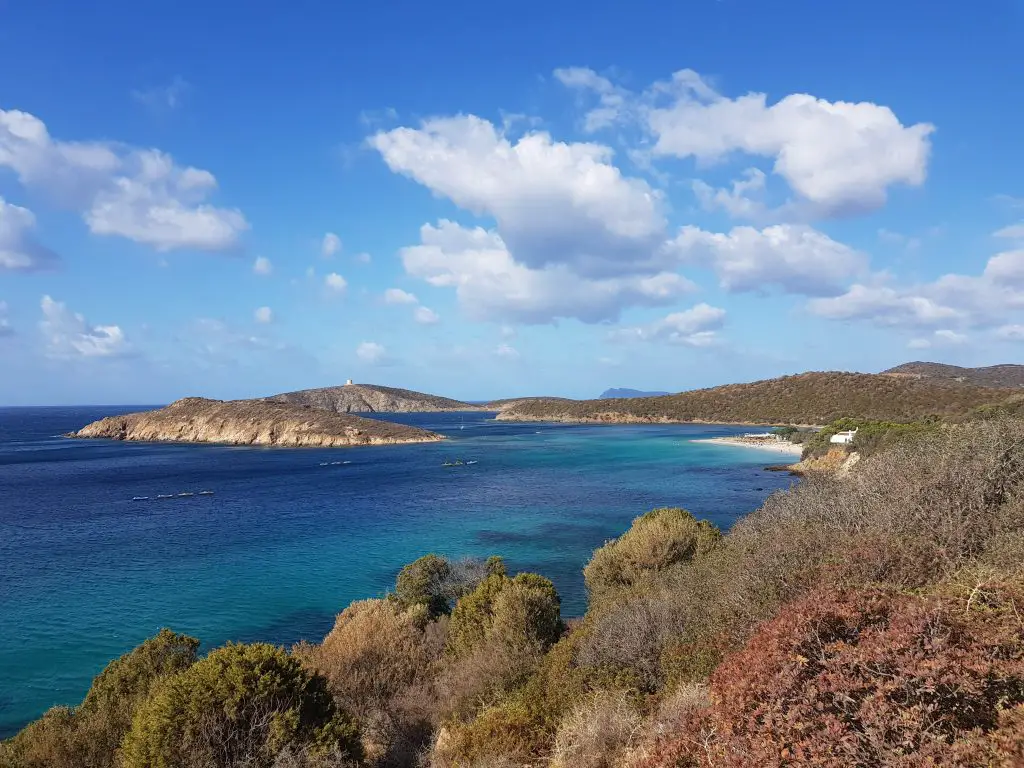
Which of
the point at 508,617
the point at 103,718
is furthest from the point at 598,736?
the point at 103,718

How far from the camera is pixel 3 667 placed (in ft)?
63.0

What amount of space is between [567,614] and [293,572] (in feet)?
48.0

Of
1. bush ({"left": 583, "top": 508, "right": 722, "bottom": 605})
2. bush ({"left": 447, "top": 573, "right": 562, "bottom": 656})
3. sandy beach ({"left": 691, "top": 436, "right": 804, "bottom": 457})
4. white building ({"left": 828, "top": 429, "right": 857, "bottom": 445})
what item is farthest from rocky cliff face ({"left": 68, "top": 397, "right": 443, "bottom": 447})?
bush ({"left": 447, "top": 573, "right": 562, "bottom": 656})

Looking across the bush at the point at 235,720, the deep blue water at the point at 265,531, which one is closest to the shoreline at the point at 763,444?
the deep blue water at the point at 265,531

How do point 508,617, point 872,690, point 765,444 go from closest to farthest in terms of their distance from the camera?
point 872,690 → point 508,617 → point 765,444

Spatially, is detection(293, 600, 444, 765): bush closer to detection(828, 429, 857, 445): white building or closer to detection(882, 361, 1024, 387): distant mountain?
detection(828, 429, 857, 445): white building

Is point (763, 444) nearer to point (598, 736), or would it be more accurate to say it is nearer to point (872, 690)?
point (598, 736)

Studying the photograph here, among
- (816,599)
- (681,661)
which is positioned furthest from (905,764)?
(681,661)

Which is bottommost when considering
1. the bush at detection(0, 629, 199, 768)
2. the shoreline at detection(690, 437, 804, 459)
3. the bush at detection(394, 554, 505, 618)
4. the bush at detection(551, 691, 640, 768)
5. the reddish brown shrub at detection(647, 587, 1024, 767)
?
the shoreline at detection(690, 437, 804, 459)

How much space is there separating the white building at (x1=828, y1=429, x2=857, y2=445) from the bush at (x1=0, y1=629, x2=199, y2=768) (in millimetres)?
60569

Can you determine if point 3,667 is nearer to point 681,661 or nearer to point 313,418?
point 681,661

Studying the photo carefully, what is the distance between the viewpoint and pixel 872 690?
4988 millimetres

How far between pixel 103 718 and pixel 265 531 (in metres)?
29.2

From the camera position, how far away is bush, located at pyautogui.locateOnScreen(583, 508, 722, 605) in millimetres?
18000
